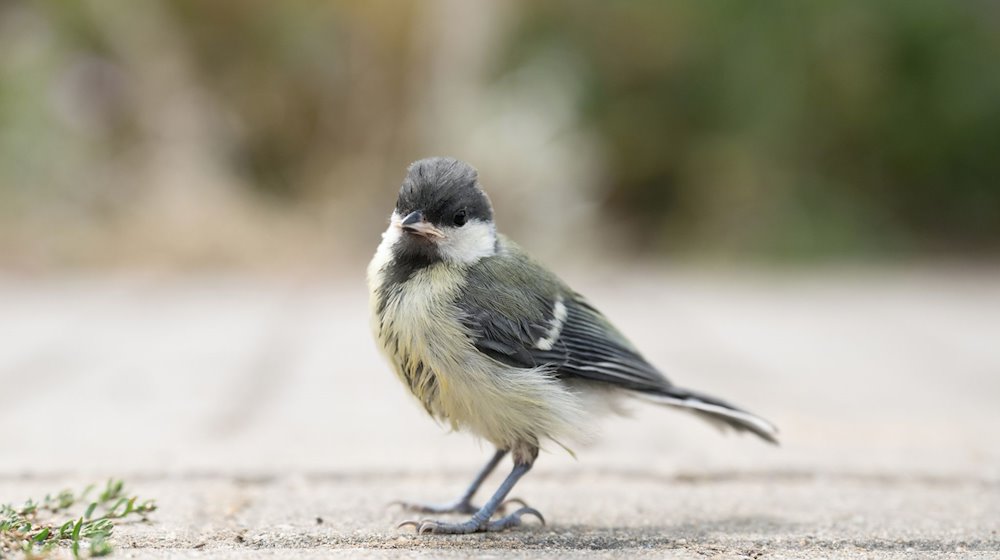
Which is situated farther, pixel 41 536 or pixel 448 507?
pixel 448 507

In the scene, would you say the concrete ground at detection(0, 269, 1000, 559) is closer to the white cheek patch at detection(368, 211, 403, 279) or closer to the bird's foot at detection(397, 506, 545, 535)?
the bird's foot at detection(397, 506, 545, 535)

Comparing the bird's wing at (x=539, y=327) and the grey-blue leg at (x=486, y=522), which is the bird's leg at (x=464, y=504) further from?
the bird's wing at (x=539, y=327)

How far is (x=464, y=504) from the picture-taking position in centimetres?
288

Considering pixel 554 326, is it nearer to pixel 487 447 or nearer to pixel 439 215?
pixel 439 215

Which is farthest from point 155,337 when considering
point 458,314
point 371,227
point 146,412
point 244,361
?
point 458,314

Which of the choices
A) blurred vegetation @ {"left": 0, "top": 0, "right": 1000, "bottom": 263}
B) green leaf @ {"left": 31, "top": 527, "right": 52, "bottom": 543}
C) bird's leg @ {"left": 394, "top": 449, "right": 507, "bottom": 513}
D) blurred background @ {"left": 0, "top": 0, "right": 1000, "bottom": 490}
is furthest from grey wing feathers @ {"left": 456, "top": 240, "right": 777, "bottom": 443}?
blurred vegetation @ {"left": 0, "top": 0, "right": 1000, "bottom": 263}

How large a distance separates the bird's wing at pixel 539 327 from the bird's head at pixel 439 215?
0.24 ft

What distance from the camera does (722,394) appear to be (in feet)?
14.6

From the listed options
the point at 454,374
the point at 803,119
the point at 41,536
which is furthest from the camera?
the point at 803,119

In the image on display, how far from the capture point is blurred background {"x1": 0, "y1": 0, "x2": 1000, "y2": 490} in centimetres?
755

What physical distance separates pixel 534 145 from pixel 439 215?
230 inches

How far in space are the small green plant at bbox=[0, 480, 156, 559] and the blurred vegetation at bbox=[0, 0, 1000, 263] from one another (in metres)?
5.39

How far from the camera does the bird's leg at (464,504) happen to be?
9.23ft

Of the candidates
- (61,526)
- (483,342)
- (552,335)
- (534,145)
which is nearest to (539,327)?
(552,335)
